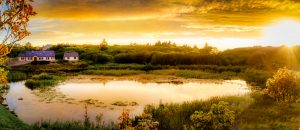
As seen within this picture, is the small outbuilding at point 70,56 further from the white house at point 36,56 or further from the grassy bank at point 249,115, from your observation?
the grassy bank at point 249,115

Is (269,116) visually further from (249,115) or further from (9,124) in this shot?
(9,124)

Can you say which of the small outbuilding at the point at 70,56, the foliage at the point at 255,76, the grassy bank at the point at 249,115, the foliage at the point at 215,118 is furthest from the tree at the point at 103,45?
the foliage at the point at 215,118

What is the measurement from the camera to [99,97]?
3312 centimetres

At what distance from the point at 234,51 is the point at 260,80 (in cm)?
3106

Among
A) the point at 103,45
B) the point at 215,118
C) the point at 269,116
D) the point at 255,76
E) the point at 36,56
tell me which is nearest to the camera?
the point at 215,118

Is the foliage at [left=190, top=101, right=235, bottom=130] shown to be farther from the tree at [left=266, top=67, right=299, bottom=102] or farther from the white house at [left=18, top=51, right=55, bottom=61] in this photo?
the white house at [left=18, top=51, right=55, bottom=61]

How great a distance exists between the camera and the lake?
25.4 meters

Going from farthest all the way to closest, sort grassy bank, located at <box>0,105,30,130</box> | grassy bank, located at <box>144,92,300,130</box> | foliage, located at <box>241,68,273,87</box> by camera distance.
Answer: foliage, located at <box>241,68,273,87</box>
grassy bank, located at <box>144,92,300,130</box>
grassy bank, located at <box>0,105,30,130</box>

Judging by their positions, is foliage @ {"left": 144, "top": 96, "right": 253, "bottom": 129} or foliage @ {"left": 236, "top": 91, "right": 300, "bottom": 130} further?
foliage @ {"left": 236, "top": 91, "right": 300, "bottom": 130}

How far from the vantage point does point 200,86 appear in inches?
1635

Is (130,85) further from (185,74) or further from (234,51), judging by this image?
(234,51)

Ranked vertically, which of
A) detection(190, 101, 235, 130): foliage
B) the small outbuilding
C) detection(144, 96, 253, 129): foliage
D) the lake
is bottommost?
the lake

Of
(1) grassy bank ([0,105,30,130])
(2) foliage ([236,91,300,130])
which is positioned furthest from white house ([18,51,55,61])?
→ (1) grassy bank ([0,105,30,130])

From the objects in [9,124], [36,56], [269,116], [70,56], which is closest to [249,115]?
[269,116]
